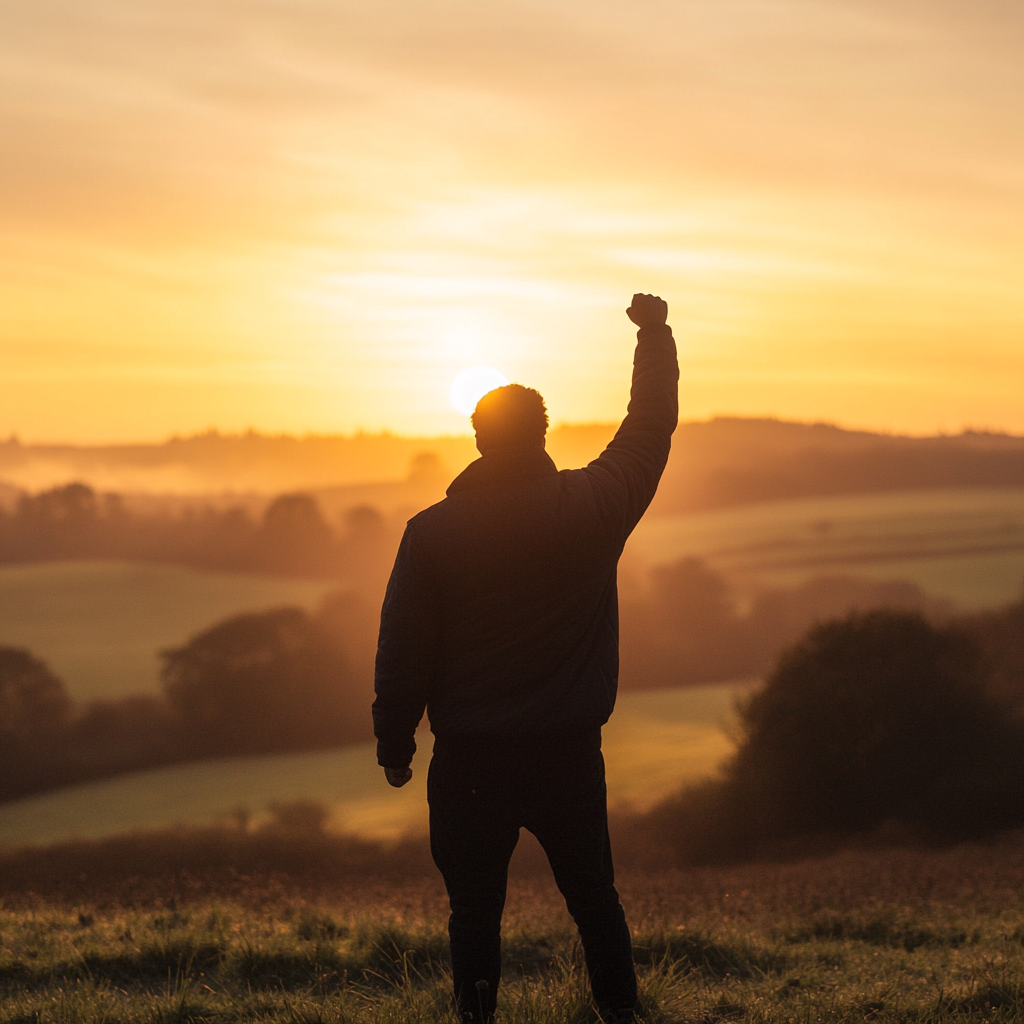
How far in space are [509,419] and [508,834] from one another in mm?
1457

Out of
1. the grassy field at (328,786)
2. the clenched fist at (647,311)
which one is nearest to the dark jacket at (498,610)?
the clenched fist at (647,311)

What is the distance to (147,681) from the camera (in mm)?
45469

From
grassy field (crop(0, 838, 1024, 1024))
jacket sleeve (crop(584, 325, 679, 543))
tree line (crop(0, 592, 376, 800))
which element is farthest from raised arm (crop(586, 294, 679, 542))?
tree line (crop(0, 592, 376, 800))

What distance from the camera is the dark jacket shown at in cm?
351

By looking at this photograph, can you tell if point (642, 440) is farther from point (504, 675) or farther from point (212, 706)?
point (212, 706)

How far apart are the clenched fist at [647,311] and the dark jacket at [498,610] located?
2.59ft

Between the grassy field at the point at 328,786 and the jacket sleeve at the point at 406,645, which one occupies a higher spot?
the jacket sleeve at the point at 406,645

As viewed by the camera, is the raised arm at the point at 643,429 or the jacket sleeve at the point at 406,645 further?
the raised arm at the point at 643,429

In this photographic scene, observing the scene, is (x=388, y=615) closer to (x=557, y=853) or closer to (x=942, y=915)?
(x=557, y=853)

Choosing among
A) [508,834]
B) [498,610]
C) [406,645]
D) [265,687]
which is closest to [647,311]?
[498,610]

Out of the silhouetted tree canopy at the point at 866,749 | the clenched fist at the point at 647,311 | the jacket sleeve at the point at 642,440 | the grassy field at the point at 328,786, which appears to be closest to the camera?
the jacket sleeve at the point at 642,440

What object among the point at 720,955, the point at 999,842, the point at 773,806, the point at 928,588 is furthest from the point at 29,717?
the point at 928,588

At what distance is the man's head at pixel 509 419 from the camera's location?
3613 millimetres

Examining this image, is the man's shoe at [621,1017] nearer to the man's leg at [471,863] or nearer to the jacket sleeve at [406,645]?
the man's leg at [471,863]
